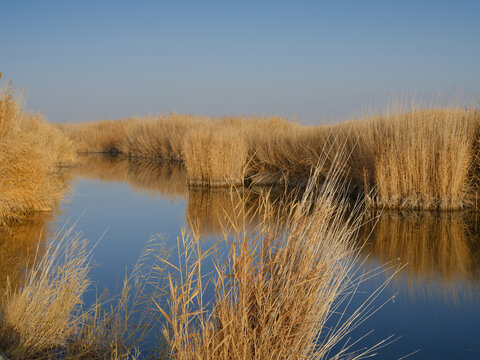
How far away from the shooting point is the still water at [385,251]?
13.3 ft

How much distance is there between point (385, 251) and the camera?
650 centimetres

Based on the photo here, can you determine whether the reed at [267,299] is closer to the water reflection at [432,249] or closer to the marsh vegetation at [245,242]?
the marsh vegetation at [245,242]

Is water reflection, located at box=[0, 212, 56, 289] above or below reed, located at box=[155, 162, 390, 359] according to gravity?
below

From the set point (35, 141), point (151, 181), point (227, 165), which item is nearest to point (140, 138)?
point (151, 181)

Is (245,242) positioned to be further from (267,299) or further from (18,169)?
(18,169)

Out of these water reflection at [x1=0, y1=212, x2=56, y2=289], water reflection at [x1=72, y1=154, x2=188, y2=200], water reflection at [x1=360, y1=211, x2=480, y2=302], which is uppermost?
water reflection at [x1=72, y1=154, x2=188, y2=200]

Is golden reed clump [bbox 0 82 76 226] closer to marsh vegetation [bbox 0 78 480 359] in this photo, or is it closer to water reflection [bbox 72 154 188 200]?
marsh vegetation [bbox 0 78 480 359]

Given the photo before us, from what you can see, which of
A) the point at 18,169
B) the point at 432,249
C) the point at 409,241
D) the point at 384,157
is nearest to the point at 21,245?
the point at 18,169

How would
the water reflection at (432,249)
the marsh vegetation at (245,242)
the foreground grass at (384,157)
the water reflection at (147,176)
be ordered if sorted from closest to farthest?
the marsh vegetation at (245,242) → the water reflection at (432,249) → the foreground grass at (384,157) → the water reflection at (147,176)

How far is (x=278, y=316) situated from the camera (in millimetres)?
2469

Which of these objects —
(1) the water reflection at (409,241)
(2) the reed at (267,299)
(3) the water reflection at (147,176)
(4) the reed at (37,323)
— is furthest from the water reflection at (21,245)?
(3) the water reflection at (147,176)

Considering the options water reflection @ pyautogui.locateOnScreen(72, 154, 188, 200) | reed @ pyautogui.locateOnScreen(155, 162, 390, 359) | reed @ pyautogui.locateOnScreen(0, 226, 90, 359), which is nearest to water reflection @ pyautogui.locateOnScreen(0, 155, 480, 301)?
reed @ pyautogui.locateOnScreen(155, 162, 390, 359)

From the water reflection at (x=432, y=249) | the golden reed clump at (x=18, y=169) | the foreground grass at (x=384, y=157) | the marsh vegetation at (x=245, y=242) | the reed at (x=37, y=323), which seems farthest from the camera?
the foreground grass at (x=384, y=157)

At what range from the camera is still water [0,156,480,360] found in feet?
13.3
